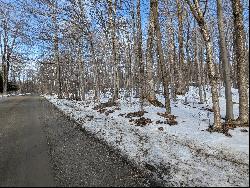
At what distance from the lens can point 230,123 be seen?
10.7m

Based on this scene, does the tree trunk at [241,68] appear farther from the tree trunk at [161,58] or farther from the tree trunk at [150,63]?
the tree trunk at [150,63]

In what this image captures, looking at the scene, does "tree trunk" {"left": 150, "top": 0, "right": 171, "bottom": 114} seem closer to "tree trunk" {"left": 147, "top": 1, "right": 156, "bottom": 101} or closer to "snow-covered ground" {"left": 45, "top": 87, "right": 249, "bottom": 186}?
"snow-covered ground" {"left": 45, "top": 87, "right": 249, "bottom": 186}

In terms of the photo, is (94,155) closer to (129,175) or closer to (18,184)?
(129,175)

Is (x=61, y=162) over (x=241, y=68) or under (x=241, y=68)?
under

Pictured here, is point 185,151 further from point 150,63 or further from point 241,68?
point 150,63

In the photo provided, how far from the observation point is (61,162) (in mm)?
7723

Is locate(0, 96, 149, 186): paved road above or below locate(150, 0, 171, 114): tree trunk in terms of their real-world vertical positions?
below

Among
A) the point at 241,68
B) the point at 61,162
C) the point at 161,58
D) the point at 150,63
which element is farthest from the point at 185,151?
the point at 150,63

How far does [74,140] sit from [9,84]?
6174cm

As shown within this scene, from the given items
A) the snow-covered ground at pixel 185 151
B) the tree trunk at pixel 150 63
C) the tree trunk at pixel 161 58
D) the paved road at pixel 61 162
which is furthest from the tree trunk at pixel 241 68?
the tree trunk at pixel 150 63

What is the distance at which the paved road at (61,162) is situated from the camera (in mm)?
6379

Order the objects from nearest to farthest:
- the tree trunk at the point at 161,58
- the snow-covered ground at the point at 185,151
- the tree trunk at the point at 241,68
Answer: the snow-covered ground at the point at 185,151 < the tree trunk at the point at 241,68 < the tree trunk at the point at 161,58

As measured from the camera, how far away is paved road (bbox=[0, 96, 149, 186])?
6.38m

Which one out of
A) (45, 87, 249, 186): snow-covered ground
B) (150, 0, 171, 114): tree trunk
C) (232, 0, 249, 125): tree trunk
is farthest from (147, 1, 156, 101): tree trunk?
(232, 0, 249, 125): tree trunk
